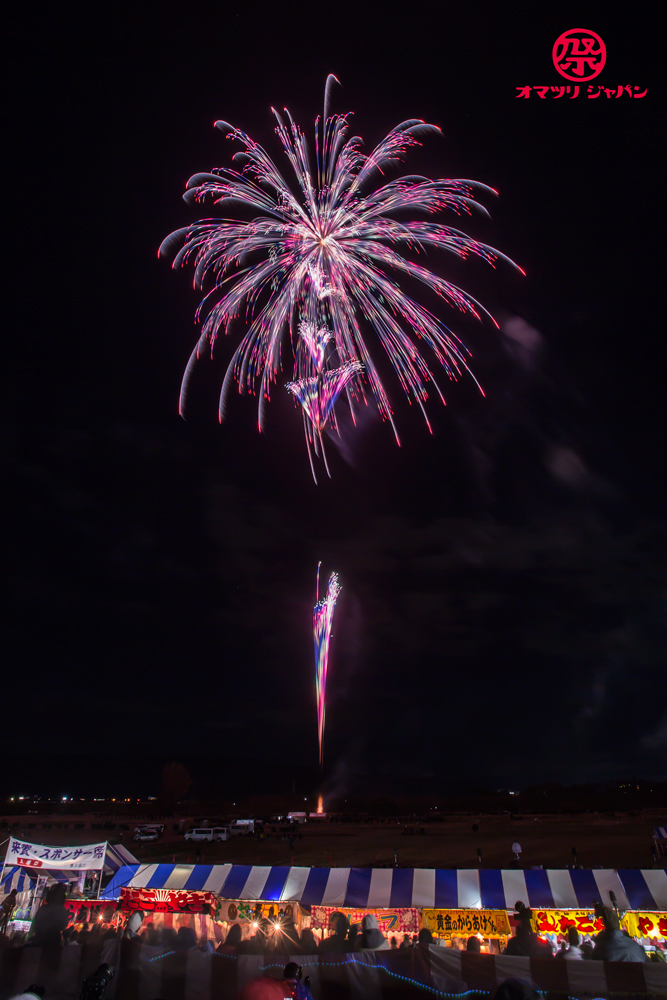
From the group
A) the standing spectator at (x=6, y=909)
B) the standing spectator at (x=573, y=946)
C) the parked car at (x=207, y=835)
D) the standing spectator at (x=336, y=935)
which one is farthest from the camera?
the parked car at (x=207, y=835)

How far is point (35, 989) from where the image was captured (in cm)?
668

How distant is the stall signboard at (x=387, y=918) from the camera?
508 inches

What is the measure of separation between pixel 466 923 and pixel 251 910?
515 cm

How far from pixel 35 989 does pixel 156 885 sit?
958cm

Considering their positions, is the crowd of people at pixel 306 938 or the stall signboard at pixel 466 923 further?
the stall signboard at pixel 466 923

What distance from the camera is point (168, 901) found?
14.2 metres

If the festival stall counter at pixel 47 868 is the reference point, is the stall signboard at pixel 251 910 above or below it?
below

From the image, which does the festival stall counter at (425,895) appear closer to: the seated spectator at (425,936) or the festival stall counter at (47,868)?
the festival stall counter at (47,868)

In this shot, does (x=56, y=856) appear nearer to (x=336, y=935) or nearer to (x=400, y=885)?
(x=336, y=935)

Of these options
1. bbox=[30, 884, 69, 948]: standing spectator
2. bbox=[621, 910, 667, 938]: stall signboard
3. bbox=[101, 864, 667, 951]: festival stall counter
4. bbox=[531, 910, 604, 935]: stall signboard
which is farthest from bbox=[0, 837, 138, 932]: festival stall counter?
bbox=[621, 910, 667, 938]: stall signboard

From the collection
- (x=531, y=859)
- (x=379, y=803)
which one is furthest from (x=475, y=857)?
(x=379, y=803)

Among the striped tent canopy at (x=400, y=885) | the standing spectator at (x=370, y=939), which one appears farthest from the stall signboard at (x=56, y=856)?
the standing spectator at (x=370, y=939)

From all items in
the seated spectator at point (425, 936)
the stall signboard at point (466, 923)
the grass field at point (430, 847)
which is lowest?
the seated spectator at point (425, 936)

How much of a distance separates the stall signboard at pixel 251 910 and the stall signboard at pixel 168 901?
0.32 metres
